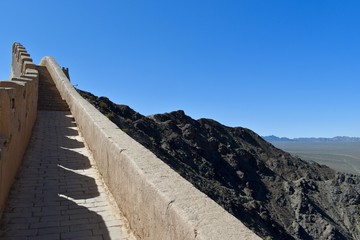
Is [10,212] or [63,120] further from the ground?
[63,120]

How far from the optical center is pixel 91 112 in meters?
8.41

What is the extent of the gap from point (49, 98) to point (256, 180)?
4471 centimetres

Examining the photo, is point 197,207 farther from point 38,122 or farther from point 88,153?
point 38,122

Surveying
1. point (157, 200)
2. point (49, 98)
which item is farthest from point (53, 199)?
point (49, 98)

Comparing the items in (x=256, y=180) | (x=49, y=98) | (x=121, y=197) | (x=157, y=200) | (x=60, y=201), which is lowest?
(x=256, y=180)

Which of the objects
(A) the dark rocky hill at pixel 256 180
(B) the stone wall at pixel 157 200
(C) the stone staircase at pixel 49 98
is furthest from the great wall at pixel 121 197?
(A) the dark rocky hill at pixel 256 180

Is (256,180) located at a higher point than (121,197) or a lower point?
lower

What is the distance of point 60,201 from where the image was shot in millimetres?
5383

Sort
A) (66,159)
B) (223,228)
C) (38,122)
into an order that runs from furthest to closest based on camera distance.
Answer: (38,122)
(66,159)
(223,228)

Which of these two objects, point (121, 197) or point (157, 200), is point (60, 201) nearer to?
point (121, 197)

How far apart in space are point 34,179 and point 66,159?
1468 mm

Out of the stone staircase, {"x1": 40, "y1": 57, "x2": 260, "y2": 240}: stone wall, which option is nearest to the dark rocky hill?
the stone staircase

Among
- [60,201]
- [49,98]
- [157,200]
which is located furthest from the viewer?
[49,98]

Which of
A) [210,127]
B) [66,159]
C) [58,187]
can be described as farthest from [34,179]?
[210,127]
